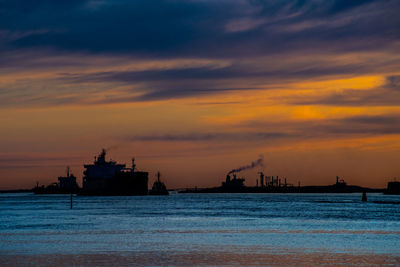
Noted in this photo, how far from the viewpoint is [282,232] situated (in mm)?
52188

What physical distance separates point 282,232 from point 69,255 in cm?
2192

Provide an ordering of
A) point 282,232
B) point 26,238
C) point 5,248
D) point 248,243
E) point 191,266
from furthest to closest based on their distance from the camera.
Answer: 1. point 282,232
2. point 26,238
3. point 248,243
4. point 5,248
5. point 191,266

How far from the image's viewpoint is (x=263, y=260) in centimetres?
3225

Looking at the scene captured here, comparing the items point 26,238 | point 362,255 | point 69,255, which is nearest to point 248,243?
point 362,255

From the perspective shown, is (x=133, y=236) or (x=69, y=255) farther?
(x=133, y=236)

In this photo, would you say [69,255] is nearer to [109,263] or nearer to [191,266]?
[109,263]

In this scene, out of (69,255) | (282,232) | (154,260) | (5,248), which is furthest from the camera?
(282,232)

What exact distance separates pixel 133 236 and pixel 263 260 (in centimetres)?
1750

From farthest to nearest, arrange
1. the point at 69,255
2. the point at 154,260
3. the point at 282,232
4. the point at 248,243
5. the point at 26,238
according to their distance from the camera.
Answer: the point at 282,232 < the point at 26,238 < the point at 248,243 < the point at 69,255 < the point at 154,260

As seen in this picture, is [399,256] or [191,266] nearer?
[191,266]

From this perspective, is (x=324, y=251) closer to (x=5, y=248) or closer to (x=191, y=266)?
(x=191, y=266)

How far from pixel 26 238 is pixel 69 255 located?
12.4 m

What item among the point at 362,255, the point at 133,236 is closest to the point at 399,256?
the point at 362,255

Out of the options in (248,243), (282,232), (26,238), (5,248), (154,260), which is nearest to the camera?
(154,260)
